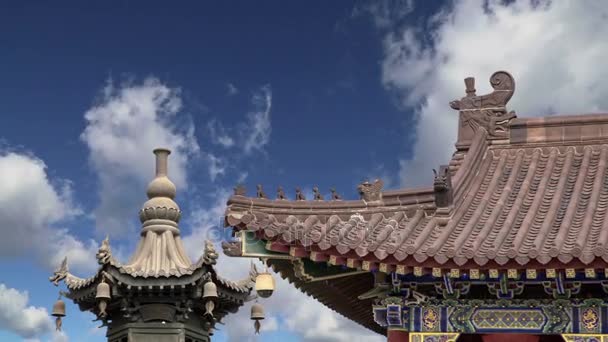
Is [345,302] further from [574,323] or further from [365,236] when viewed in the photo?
[574,323]

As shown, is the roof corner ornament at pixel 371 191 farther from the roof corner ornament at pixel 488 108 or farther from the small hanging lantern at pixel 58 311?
the small hanging lantern at pixel 58 311

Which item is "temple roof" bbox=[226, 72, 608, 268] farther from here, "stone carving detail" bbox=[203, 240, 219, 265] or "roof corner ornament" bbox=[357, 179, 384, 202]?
"stone carving detail" bbox=[203, 240, 219, 265]

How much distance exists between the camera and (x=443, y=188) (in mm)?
13695

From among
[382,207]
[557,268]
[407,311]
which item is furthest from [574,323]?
[382,207]

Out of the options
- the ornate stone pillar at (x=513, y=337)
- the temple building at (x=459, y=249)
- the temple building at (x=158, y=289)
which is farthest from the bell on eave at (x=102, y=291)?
the ornate stone pillar at (x=513, y=337)

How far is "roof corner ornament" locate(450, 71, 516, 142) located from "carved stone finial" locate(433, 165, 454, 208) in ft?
7.54

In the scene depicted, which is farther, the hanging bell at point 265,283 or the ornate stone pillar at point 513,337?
the hanging bell at point 265,283

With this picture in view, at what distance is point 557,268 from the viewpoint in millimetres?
11523

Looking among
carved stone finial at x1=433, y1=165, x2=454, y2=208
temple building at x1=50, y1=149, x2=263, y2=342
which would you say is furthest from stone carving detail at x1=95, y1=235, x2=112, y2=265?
carved stone finial at x1=433, y1=165, x2=454, y2=208

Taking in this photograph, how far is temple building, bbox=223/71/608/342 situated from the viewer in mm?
12023

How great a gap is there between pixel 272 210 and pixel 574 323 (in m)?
4.28

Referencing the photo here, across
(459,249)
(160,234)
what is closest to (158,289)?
(160,234)

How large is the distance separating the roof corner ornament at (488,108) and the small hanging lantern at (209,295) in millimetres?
4748

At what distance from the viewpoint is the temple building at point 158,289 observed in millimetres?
16484
